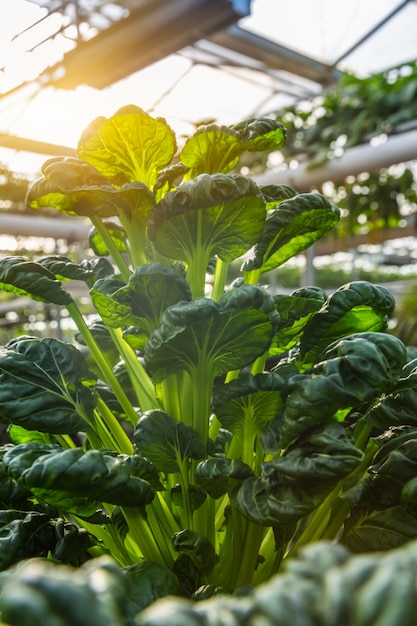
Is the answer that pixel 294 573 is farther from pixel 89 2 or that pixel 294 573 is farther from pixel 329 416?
pixel 89 2

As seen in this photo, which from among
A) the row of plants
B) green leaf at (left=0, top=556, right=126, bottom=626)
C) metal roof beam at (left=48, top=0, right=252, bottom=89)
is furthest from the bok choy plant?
the row of plants

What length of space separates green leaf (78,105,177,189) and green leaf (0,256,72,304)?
0.17m

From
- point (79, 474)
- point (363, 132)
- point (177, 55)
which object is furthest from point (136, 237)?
point (177, 55)

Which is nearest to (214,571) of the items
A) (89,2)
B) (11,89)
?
(11,89)

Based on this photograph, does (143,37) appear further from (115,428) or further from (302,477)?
(302,477)

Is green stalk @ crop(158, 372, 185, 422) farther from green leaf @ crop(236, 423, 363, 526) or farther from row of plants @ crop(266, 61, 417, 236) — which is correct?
row of plants @ crop(266, 61, 417, 236)

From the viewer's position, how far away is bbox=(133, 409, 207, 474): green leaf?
601 mm

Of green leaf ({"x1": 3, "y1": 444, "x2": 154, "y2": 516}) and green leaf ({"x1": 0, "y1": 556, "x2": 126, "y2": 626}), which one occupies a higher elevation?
green leaf ({"x1": 0, "y1": 556, "x2": 126, "y2": 626})

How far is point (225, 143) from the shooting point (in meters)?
0.69

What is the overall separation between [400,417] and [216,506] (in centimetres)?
28

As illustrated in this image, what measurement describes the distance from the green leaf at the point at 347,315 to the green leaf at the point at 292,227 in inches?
3.5

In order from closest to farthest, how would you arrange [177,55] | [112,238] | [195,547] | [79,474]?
1. [79,474]
2. [195,547]
3. [112,238]
4. [177,55]

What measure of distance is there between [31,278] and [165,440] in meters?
0.25

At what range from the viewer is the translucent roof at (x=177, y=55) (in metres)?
2.68
